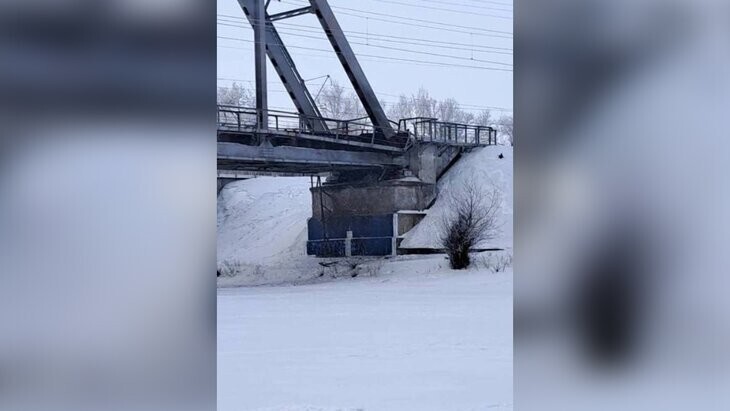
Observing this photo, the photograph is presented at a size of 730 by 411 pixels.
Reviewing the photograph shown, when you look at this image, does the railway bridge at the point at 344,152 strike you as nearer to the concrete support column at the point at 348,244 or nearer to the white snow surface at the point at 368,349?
the concrete support column at the point at 348,244

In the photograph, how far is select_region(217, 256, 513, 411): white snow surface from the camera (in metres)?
7.45

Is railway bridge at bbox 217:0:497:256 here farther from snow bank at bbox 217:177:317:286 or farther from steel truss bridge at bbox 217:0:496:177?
snow bank at bbox 217:177:317:286

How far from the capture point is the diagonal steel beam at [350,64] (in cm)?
2608

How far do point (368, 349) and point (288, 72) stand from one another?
17.0 m

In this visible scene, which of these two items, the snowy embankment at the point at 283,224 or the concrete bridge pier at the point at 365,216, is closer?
the snowy embankment at the point at 283,224

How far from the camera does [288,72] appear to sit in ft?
86.6

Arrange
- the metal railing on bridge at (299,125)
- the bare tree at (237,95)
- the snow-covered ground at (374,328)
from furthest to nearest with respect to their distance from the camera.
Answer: the bare tree at (237,95) → the metal railing on bridge at (299,125) → the snow-covered ground at (374,328)

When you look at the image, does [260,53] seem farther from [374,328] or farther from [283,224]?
[283,224]

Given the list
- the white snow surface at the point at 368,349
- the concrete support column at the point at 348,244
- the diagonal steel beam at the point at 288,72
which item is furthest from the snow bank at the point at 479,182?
the white snow surface at the point at 368,349

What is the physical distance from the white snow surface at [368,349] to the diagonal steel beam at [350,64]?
324 inches

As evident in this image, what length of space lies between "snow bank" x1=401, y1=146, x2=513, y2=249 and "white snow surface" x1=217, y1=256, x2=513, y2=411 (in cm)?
566

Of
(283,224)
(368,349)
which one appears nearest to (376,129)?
(283,224)
